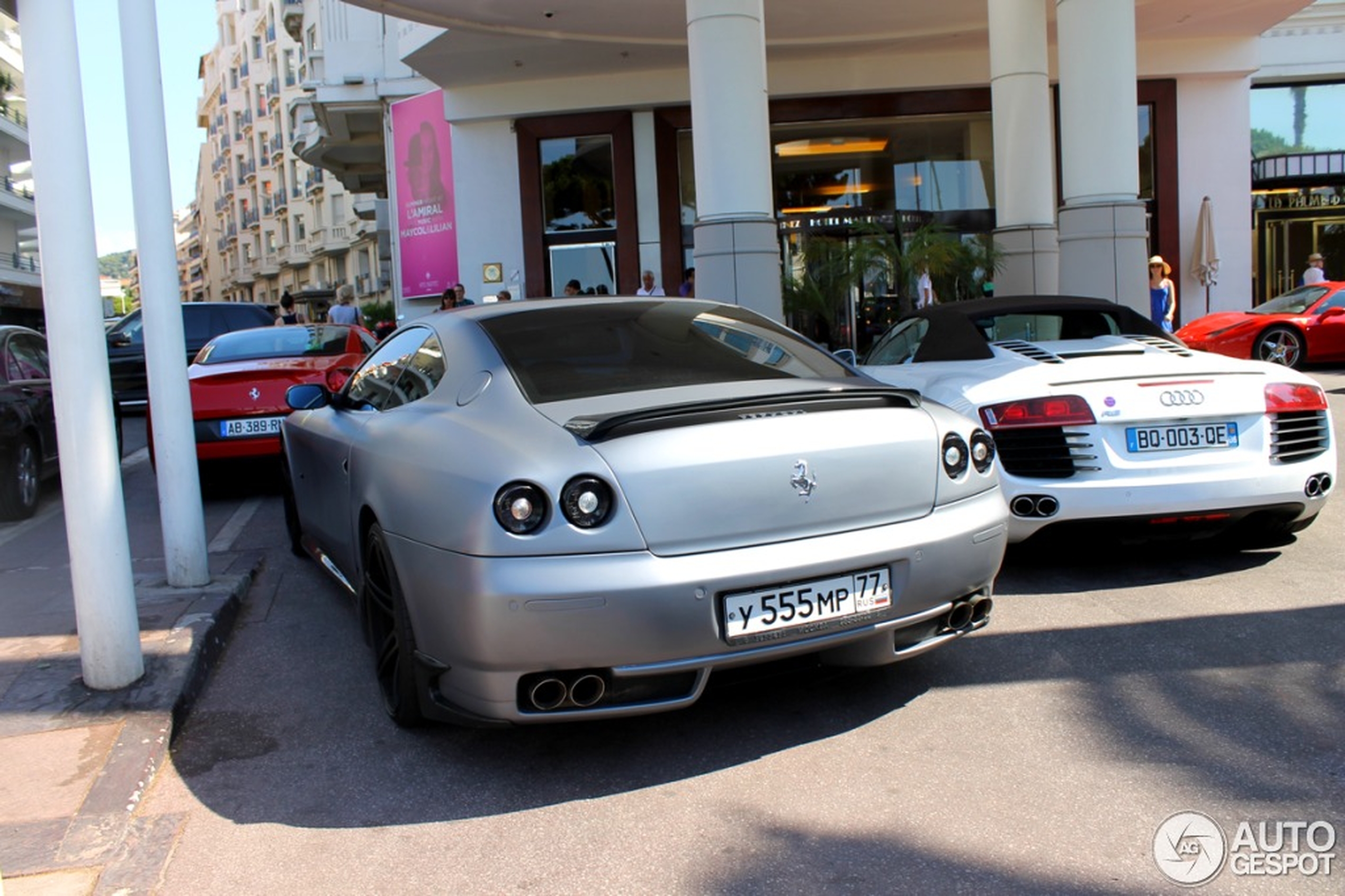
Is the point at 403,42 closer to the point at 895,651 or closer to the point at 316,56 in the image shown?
the point at 316,56

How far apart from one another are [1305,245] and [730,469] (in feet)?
85.4

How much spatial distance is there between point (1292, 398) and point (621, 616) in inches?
144

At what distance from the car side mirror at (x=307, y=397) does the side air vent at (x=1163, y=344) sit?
162 inches

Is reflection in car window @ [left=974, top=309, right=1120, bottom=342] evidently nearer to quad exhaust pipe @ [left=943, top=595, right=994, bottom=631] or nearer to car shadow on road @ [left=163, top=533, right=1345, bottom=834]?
car shadow on road @ [left=163, top=533, right=1345, bottom=834]

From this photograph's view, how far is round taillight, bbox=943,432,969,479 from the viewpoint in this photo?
3.71 m

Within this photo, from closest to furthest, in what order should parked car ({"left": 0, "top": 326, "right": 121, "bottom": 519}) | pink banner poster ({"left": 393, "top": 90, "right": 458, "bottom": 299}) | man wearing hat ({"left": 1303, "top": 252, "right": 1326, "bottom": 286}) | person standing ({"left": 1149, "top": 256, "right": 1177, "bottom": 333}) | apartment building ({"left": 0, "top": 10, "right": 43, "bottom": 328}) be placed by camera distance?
parked car ({"left": 0, "top": 326, "right": 121, "bottom": 519})
person standing ({"left": 1149, "top": 256, "right": 1177, "bottom": 333})
man wearing hat ({"left": 1303, "top": 252, "right": 1326, "bottom": 286})
pink banner poster ({"left": 393, "top": 90, "right": 458, "bottom": 299})
apartment building ({"left": 0, "top": 10, "right": 43, "bottom": 328})

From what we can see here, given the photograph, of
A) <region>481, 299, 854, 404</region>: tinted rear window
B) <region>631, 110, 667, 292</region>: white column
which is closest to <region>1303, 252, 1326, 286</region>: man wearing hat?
<region>631, 110, 667, 292</region>: white column

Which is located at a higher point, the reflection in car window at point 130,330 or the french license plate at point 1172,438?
the reflection in car window at point 130,330

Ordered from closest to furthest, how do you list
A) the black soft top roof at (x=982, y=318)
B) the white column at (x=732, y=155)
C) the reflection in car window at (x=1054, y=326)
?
the black soft top roof at (x=982, y=318), the reflection in car window at (x=1054, y=326), the white column at (x=732, y=155)

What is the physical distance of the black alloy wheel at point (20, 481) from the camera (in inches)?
330

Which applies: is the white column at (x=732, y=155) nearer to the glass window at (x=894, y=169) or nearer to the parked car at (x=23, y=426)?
the parked car at (x=23, y=426)

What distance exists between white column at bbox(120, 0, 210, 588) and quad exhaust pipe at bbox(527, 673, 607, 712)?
A: 303 cm

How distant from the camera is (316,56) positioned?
84.9 feet

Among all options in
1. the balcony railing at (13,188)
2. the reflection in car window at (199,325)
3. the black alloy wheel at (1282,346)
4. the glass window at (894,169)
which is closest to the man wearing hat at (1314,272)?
the black alloy wheel at (1282,346)
